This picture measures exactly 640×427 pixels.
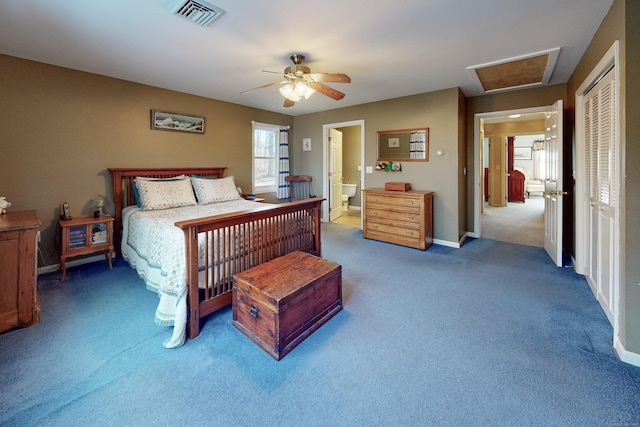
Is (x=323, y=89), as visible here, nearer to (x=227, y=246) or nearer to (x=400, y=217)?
(x=227, y=246)

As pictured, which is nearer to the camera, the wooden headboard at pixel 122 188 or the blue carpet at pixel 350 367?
the blue carpet at pixel 350 367

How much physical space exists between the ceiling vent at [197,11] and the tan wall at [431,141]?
10.9ft

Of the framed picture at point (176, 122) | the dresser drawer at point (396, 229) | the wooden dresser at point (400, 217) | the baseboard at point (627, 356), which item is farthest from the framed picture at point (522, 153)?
the framed picture at point (176, 122)

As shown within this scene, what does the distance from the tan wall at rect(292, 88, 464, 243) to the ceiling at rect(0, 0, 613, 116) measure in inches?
24.1

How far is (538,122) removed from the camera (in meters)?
7.21

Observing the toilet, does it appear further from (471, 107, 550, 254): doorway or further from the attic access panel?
the attic access panel

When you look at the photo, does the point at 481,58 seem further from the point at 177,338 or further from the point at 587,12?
the point at 177,338

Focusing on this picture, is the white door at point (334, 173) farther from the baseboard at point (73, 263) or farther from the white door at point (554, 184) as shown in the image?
the baseboard at point (73, 263)

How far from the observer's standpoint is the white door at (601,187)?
2.12 meters

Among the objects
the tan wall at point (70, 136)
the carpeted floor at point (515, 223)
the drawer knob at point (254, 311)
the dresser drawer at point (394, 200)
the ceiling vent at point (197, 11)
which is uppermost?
the ceiling vent at point (197, 11)

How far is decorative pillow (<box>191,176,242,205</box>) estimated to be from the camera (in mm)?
3963

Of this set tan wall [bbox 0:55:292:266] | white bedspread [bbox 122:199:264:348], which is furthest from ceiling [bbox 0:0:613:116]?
white bedspread [bbox 122:199:264:348]

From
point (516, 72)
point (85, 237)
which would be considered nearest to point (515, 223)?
point (516, 72)

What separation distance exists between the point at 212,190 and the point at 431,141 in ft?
11.3
